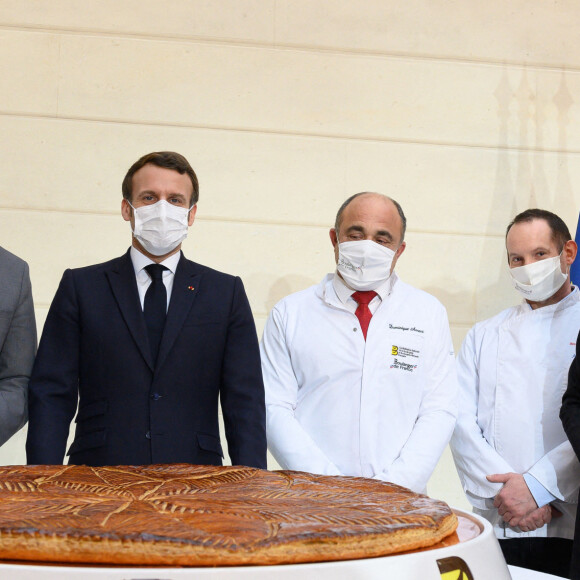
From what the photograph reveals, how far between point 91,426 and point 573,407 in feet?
4.32

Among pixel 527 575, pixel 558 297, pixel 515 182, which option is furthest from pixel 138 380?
pixel 515 182

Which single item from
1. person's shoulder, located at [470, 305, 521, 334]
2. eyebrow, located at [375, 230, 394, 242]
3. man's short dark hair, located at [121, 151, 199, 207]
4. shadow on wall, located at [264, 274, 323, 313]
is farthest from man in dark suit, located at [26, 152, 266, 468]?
shadow on wall, located at [264, 274, 323, 313]

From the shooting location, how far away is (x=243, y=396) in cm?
208

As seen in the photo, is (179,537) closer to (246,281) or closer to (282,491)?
(282,491)

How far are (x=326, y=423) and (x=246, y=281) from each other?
5.03ft

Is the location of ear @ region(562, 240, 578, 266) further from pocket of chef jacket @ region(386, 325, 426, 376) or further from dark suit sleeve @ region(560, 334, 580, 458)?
pocket of chef jacket @ region(386, 325, 426, 376)

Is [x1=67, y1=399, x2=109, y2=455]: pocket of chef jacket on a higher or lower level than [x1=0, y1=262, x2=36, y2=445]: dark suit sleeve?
lower

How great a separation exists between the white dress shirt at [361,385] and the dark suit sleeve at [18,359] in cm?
68

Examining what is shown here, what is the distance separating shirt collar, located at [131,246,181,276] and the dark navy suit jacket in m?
0.04

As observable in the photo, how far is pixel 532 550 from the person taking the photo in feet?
8.02

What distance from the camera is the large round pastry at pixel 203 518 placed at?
78cm

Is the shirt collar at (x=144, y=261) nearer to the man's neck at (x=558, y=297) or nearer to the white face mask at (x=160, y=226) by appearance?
the white face mask at (x=160, y=226)

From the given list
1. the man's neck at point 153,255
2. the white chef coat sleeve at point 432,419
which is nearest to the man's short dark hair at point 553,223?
the white chef coat sleeve at point 432,419

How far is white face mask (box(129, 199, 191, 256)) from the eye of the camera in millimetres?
2211
